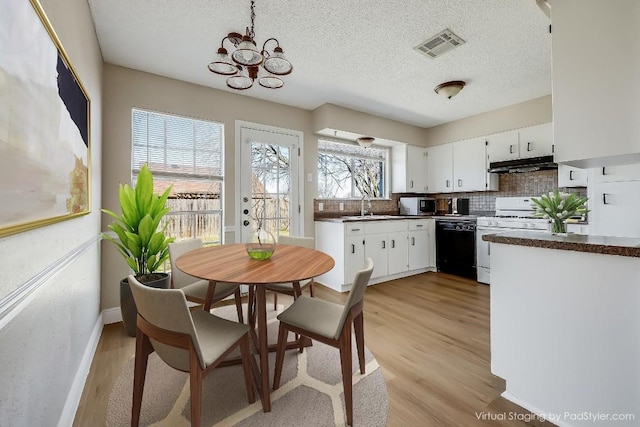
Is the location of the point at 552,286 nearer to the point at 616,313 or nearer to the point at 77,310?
the point at 616,313

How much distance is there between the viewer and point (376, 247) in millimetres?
3955

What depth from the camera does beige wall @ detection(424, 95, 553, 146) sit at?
12.2 ft

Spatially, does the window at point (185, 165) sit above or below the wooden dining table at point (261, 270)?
above

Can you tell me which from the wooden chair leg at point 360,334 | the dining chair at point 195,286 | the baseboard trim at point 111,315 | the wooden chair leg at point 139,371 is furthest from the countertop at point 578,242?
the baseboard trim at point 111,315

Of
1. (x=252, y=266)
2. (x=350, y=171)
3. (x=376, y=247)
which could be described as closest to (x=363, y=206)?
(x=350, y=171)

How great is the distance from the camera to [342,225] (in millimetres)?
3625

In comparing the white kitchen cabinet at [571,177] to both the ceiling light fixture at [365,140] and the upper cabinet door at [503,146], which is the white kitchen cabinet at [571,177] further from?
the ceiling light fixture at [365,140]

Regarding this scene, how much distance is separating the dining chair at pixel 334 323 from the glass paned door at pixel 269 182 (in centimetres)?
195

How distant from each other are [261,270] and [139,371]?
732 millimetres

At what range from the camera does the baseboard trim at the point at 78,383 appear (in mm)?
1369

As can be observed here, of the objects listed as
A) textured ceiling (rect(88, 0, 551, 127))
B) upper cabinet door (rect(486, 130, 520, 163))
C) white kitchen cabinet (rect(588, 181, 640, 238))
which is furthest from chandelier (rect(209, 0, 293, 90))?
upper cabinet door (rect(486, 130, 520, 163))

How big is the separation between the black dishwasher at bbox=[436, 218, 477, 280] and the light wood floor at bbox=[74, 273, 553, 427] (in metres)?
0.82

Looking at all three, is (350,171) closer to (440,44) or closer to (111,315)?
(440,44)

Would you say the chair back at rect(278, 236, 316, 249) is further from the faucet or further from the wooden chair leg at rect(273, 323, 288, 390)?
the faucet
